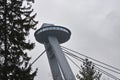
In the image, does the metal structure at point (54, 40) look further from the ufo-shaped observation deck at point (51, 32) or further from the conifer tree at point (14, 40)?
the conifer tree at point (14, 40)

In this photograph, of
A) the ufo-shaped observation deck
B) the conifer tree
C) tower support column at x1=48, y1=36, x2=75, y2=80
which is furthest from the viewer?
the ufo-shaped observation deck

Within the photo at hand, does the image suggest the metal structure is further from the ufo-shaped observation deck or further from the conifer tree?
the conifer tree

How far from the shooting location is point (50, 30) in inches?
2143

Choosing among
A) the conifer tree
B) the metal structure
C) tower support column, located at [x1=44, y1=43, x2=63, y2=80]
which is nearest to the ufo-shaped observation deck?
the metal structure

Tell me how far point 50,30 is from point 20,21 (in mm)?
30218

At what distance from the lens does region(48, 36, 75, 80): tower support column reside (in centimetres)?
4628

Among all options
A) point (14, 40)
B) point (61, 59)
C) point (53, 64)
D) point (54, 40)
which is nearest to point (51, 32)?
point (54, 40)

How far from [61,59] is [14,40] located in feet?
87.5

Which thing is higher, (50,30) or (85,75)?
(50,30)

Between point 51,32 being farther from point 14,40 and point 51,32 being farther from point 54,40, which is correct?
point 14,40

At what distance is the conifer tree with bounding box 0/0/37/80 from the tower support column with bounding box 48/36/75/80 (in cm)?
2228

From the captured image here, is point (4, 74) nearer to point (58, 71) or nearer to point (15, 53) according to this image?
point (15, 53)

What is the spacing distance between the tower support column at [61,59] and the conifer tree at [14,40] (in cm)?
2228

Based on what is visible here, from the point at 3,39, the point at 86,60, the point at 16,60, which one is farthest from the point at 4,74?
the point at 86,60
